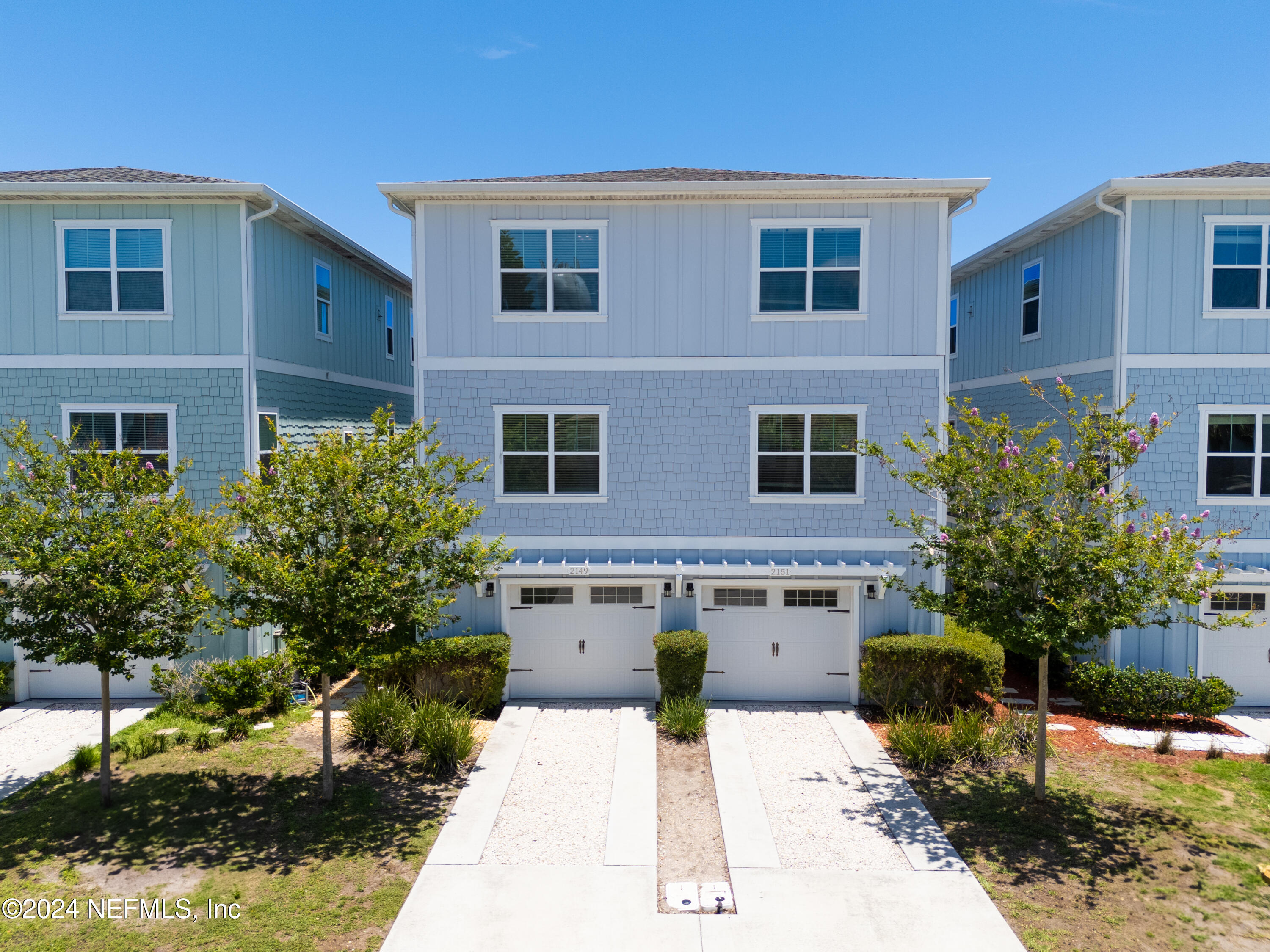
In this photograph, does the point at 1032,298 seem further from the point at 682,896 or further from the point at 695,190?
the point at 682,896

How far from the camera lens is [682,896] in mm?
7504

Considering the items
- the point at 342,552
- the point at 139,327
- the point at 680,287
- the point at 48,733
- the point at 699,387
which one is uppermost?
the point at 680,287

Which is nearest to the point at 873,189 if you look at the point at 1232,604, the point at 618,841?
the point at 1232,604

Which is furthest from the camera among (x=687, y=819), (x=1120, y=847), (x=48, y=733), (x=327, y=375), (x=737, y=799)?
(x=327, y=375)

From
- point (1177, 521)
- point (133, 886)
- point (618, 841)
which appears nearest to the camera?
point (133, 886)

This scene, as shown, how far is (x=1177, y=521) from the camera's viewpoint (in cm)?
1244

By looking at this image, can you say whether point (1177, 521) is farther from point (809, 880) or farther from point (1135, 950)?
point (809, 880)

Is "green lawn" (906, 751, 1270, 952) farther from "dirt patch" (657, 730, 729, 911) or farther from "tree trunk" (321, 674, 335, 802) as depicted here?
"tree trunk" (321, 674, 335, 802)

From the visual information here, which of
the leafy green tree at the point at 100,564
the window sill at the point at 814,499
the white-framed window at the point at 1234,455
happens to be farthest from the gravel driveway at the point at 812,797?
the white-framed window at the point at 1234,455

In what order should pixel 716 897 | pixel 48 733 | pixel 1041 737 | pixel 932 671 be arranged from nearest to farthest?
pixel 716 897
pixel 1041 737
pixel 48 733
pixel 932 671

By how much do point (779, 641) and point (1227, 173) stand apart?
11.4 meters

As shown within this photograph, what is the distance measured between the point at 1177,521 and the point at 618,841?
33.8ft

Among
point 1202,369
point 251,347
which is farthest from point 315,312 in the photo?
point 1202,369

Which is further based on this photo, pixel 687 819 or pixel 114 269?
pixel 114 269
